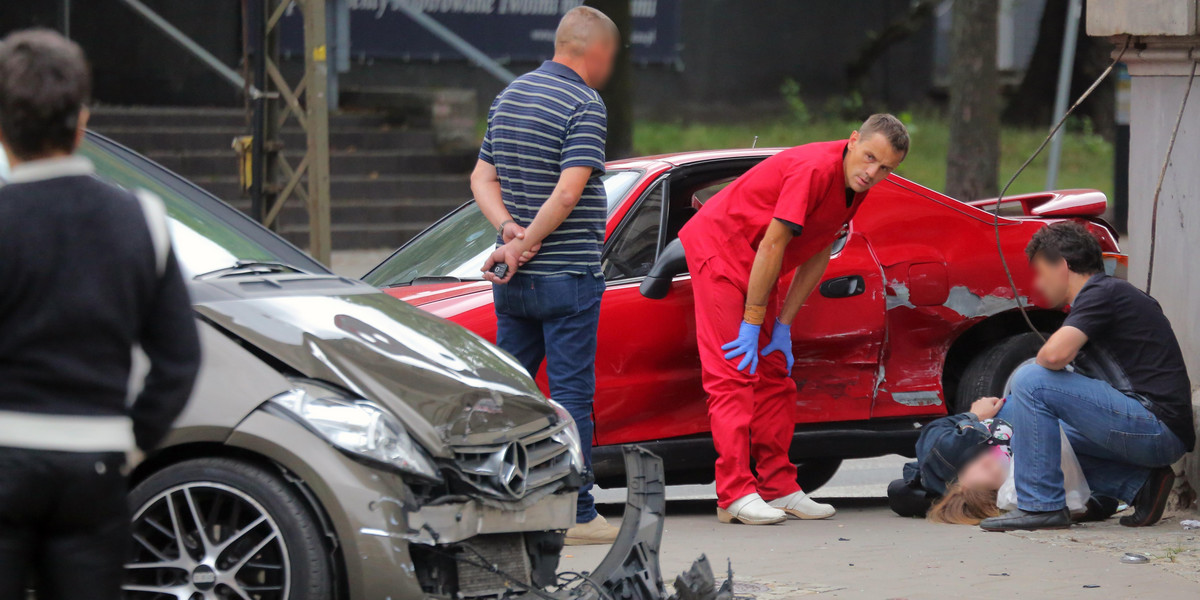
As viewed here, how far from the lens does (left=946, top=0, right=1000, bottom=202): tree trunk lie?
13047 mm

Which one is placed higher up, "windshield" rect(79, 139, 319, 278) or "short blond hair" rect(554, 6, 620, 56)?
"short blond hair" rect(554, 6, 620, 56)


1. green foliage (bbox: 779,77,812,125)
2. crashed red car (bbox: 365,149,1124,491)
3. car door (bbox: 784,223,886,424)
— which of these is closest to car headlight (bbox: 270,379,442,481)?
crashed red car (bbox: 365,149,1124,491)

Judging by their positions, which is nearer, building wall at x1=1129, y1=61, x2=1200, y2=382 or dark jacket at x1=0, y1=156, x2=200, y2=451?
dark jacket at x1=0, y1=156, x2=200, y2=451

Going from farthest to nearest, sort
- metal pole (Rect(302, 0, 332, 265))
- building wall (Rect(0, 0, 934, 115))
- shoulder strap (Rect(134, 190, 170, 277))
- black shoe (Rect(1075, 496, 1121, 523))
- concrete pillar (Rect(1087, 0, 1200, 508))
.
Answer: building wall (Rect(0, 0, 934, 115)) < metal pole (Rect(302, 0, 332, 265)) < concrete pillar (Rect(1087, 0, 1200, 508)) < black shoe (Rect(1075, 496, 1121, 523)) < shoulder strap (Rect(134, 190, 170, 277))

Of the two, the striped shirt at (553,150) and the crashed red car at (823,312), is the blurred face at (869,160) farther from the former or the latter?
the striped shirt at (553,150)

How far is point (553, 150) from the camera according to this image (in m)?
4.97

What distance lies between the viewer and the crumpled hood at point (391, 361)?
3535mm

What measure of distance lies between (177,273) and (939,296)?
4.15 meters

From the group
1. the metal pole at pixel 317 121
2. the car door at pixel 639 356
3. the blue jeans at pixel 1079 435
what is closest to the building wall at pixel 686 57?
the metal pole at pixel 317 121

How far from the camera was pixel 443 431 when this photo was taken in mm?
3570

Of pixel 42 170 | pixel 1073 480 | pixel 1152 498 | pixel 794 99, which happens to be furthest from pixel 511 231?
pixel 794 99

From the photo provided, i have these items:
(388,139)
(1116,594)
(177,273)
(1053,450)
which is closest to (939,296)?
(1053,450)

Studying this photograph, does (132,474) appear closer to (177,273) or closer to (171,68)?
(177,273)

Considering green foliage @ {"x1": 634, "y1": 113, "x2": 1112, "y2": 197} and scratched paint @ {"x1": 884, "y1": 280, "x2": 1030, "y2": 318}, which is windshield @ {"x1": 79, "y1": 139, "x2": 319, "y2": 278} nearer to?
scratched paint @ {"x1": 884, "y1": 280, "x2": 1030, "y2": 318}
